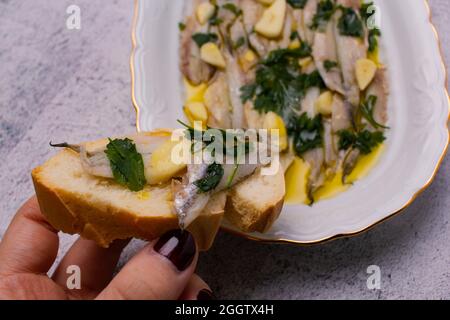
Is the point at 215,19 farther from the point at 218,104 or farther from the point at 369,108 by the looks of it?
the point at 369,108

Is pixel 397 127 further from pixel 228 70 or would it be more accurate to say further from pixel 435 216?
pixel 228 70

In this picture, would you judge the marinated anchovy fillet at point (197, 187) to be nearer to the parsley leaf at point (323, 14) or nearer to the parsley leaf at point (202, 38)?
the parsley leaf at point (202, 38)

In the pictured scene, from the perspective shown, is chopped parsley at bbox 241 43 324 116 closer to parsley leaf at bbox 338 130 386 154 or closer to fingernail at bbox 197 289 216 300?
parsley leaf at bbox 338 130 386 154

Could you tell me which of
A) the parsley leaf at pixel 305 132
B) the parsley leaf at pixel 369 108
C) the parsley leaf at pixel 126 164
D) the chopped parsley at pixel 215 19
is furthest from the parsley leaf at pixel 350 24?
the parsley leaf at pixel 126 164

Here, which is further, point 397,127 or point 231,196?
point 397,127

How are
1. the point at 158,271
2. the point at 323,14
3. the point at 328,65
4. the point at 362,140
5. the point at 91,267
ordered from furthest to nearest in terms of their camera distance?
1. the point at 323,14
2. the point at 328,65
3. the point at 362,140
4. the point at 91,267
5. the point at 158,271

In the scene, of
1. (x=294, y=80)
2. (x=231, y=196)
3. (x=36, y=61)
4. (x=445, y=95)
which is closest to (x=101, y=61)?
(x=36, y=61)

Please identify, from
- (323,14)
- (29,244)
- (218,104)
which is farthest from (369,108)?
(29,244)
